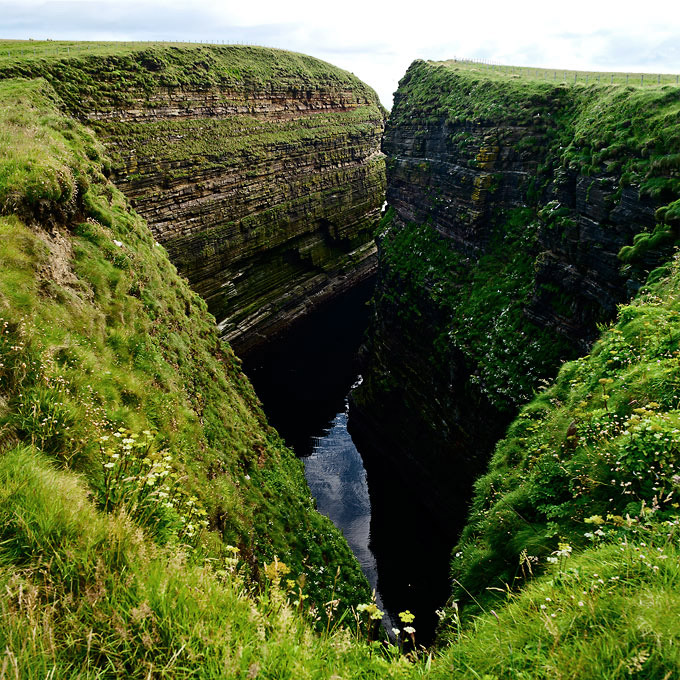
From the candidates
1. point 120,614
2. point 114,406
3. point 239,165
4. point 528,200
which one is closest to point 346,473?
point 528,200

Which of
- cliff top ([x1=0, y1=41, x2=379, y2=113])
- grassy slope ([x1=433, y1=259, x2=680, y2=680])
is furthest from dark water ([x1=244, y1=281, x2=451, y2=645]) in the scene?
cliff top ([x1=0, y1=41, x2=379, y2=113])

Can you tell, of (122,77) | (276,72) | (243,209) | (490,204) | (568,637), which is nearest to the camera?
(568,637)

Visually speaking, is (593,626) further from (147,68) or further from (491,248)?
(147,68)

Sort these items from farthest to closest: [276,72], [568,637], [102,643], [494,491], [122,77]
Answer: [276,72], [122,77], [494,491], [568,637], [102,643]

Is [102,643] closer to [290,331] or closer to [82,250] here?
[82,250]

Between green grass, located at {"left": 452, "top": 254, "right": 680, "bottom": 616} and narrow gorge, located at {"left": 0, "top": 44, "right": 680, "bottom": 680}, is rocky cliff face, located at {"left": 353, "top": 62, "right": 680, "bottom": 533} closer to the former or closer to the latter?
narrow gorge, located at {"left": 0, "top": 44, "right": 680, "bottom": 680}

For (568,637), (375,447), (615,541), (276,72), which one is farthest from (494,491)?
(276,72)

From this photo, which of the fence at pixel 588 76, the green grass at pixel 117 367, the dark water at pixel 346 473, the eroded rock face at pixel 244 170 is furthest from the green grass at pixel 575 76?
the dark water at pixel 346 473
